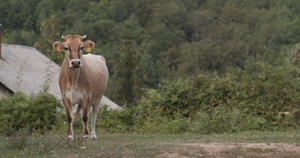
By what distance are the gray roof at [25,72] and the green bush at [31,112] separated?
1.02 m

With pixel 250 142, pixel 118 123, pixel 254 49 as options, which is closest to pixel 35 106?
pixel 118 123

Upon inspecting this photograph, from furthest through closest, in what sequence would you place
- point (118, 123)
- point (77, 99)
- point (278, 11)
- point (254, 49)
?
1. point (278, 11)
2. point (254, 49)
3. point (118, 123)
4. point (77, 99)

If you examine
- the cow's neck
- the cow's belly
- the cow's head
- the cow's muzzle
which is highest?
the cow's head

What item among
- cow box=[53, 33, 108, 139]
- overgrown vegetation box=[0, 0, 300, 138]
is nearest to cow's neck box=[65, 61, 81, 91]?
cow box=[53, 33, 108, 139]

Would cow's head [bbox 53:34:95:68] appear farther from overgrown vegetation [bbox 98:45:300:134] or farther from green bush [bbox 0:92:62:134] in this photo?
overgrown vegetation [bbox 98:45:300:134]

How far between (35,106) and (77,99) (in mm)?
5765

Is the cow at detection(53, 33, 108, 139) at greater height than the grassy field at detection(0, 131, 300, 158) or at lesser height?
greater

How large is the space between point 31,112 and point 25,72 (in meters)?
4.79

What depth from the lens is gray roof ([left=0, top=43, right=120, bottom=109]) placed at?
18922 millimetres

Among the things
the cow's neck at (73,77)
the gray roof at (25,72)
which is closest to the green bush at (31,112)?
the gray roof at (25,72)

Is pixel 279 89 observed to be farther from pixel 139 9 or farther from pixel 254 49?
pixel 139 9

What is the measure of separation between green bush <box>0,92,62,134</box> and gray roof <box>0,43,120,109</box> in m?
1.02

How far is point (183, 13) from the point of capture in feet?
285

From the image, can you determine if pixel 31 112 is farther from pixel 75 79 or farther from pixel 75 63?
pixel 75 63
